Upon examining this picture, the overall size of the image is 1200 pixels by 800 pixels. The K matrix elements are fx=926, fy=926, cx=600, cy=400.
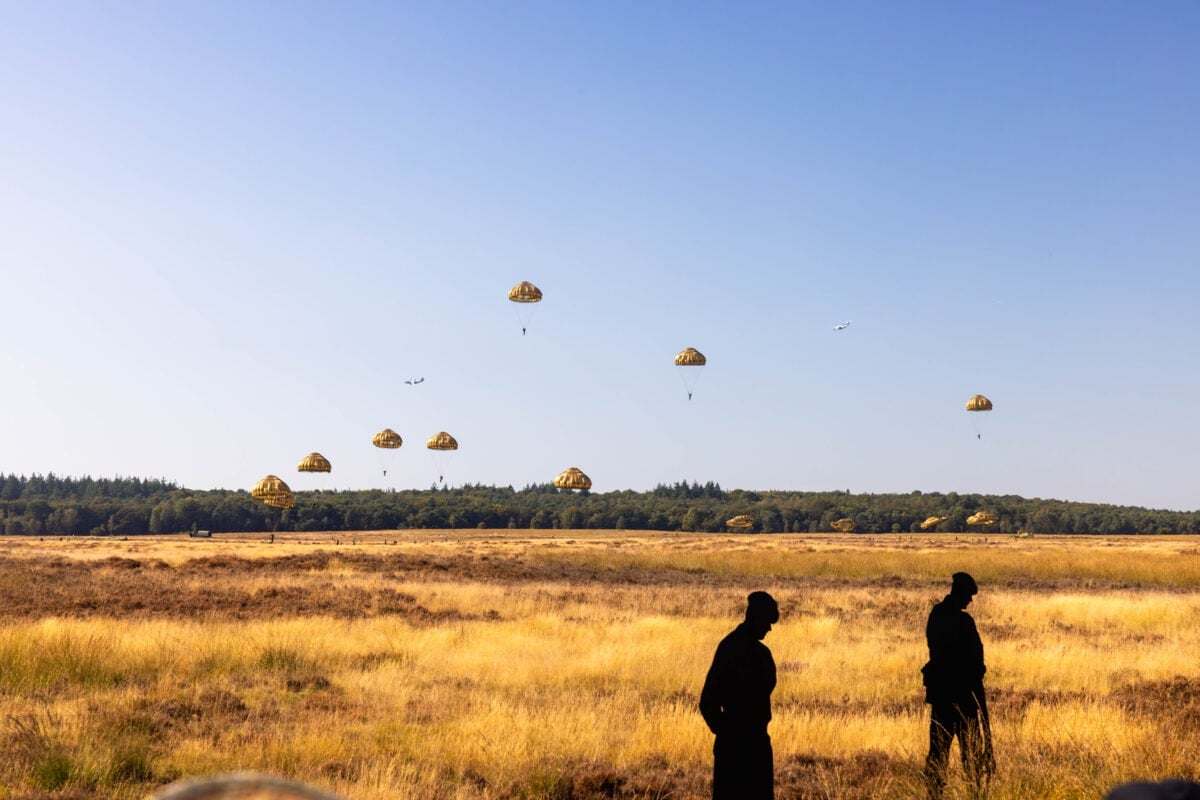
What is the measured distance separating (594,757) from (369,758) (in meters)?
2.38

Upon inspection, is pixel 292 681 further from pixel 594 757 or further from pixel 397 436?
pixel 397 436

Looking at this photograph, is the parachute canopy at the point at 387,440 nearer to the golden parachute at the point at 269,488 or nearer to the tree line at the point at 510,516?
the golden parachute at the point at 269,488

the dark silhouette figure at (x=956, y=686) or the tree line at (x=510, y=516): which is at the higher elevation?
the dark silhouette figure at (x=956, y=686)

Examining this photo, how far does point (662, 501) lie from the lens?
631ft

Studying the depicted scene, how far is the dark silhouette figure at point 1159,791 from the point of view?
1.76 m

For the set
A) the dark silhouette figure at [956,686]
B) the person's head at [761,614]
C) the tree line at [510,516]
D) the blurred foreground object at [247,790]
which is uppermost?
the blurred foreground object at [247,790]

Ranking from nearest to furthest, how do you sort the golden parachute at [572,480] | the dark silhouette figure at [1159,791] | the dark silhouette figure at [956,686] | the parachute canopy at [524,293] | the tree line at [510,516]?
1. the dark silhouette figure at [1159,791]
2. the dark silhouette figure at [956,686]
3. the parachute canopy at [524,293]
4. the golden parachute at [572,480]
5. the tree line at [510,516]

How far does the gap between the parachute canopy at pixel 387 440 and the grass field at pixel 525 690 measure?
3860cm

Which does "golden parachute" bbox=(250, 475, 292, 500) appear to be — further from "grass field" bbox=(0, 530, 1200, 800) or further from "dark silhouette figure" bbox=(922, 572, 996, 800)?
"dark silhouette figure" bbox=(922, 572, 996, 800)

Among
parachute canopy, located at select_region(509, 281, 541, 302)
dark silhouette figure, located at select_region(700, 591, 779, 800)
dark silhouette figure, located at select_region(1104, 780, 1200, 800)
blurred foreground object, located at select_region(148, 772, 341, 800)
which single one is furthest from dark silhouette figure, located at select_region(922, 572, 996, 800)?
parachute canopy, located at select_region(509, 281, 541, 302)

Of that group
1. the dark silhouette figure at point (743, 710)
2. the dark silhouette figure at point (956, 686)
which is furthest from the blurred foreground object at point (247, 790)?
the dark silhouette figure at point (956, 686)

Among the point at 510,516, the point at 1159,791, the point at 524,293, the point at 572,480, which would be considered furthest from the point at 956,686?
the point at 510,516

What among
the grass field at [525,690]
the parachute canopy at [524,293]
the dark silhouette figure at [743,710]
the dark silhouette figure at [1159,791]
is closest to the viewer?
the dark silhouette figure at [1159,791]

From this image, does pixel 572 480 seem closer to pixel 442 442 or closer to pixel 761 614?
pixel 442 442
